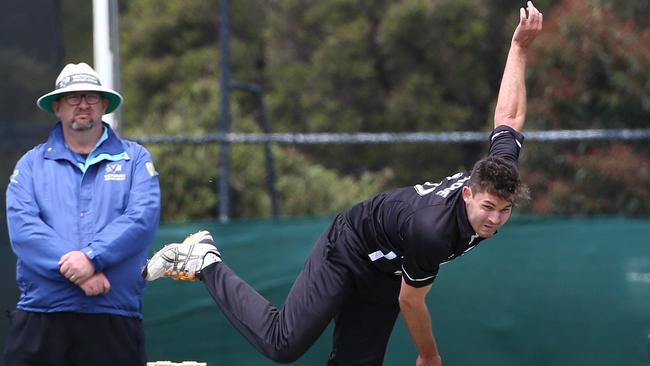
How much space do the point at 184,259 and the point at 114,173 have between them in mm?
612

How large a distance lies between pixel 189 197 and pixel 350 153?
6.96 m

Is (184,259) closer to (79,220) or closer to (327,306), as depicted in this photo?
(79,220)

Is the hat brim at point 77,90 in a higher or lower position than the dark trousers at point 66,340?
higher

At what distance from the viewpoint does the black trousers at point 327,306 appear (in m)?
5.64

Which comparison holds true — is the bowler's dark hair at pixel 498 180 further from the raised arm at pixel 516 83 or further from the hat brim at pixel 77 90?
the hat brim at pixel 77 90

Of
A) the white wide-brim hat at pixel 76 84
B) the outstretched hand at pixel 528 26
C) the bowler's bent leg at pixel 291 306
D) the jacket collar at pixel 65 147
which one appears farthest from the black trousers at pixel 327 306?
the outstretched hand at pixel 528 26

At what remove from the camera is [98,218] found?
548cm

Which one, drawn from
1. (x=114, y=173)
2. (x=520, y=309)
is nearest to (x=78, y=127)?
(x=114, y=173)

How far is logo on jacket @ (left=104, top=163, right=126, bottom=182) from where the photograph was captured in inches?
219

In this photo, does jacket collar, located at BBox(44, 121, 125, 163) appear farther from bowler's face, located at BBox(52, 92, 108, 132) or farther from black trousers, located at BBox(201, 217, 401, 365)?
black trousers, located at BBox(201, 217, 401, 365)

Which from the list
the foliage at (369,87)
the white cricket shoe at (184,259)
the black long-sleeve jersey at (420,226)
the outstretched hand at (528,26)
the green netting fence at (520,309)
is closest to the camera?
the black long-sleeve jersey at (420,226)

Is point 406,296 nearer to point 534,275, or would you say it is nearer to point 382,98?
point 534,275

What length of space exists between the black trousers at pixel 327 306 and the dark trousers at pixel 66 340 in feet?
1.91

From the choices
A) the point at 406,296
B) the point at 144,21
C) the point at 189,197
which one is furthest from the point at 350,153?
the point at 406,296
